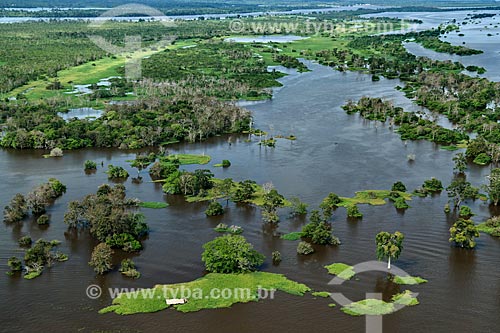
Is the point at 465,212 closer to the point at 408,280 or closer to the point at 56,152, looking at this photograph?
the point at 408,280

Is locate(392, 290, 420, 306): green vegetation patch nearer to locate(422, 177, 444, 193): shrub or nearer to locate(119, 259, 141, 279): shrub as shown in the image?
locate(119, 259, 141, 279): shrub

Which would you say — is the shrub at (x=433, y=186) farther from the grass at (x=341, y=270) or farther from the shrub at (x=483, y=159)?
the grass at (x=341, y=270)

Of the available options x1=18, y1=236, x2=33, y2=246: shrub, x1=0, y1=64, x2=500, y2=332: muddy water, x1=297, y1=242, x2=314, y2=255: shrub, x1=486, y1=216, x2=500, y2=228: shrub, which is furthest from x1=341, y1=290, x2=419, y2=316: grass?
x1=18, y1=236, x2=33, y2=246: shrub

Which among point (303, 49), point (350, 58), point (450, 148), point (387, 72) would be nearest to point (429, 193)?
point (450, 148)

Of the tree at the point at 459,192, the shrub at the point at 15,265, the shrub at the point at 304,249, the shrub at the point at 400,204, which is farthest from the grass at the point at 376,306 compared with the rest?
the shrub at the point at 15,265

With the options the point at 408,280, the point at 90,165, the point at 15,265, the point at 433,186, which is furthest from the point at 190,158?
the point at 408,280

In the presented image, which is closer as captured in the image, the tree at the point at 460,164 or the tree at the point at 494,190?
the tree at the point at 494,190

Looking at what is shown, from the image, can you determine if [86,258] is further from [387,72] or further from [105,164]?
[387,72]
